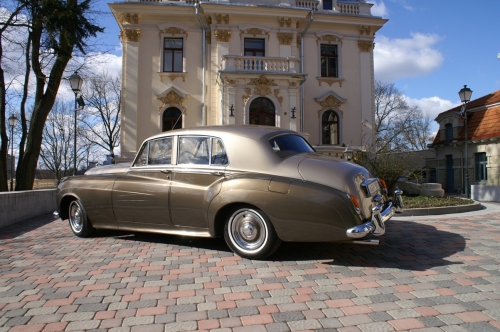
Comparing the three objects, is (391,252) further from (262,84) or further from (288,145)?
(262,84)

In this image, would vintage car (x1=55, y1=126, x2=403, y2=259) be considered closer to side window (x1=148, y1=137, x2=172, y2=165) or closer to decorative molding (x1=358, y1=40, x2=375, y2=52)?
side window (x1=148, y1=137, x2=172, y2=165)

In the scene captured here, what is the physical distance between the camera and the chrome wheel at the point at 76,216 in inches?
231

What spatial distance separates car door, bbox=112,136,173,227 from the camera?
4.82 m

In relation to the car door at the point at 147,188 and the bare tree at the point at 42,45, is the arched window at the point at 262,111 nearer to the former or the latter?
the bare tree at the point at 42,45

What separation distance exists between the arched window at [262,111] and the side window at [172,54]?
5244 mm

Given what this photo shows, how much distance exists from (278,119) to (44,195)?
12.4 m

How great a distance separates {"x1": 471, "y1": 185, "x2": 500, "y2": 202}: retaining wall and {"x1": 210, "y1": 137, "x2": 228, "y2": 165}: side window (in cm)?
1363

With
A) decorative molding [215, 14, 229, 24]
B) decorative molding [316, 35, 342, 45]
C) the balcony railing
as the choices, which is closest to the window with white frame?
decorative molding [316, 35, 342, 45]

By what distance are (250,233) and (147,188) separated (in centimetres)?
162

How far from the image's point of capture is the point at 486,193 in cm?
1453

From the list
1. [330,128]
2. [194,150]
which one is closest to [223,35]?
[330,128]

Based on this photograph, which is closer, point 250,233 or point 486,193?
point 250,233

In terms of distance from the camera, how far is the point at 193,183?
4.61m

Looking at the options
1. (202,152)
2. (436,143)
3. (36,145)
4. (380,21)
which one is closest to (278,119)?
(380,21)
